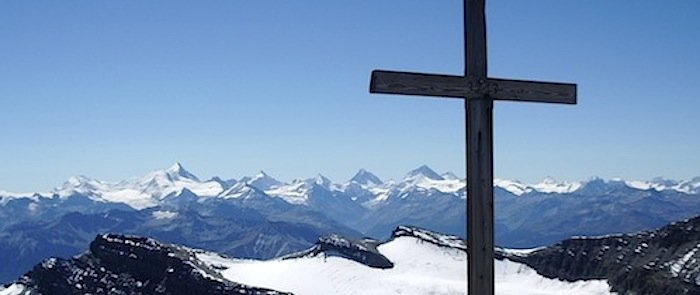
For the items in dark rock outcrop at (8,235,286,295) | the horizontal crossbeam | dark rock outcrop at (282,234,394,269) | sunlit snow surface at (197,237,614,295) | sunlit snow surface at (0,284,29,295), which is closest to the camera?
the horizontal crossbeam

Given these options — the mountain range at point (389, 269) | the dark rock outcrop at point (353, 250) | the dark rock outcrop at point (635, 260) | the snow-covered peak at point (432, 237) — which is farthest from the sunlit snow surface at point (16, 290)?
the dark rock outcrop at point (635, 260)

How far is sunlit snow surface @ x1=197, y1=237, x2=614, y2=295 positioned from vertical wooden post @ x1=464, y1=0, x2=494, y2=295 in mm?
102286

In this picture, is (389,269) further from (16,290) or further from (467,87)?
(467,87)

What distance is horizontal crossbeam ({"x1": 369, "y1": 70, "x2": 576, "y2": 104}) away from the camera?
711 cm

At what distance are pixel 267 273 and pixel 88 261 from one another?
38.8 m

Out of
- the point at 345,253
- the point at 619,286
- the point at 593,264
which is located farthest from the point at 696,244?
the point at 345,253

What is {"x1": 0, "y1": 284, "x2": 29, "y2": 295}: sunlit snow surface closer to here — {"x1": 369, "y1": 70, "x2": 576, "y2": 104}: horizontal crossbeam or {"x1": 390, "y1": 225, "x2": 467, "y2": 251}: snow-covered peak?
{"x1": 390, "y1": 225, "x2": 467, "y2": 251}: snow-covered peak

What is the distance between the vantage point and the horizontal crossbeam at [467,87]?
23.3ft

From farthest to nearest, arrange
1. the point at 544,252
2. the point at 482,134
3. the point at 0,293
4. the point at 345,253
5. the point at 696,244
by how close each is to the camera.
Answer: the point at 0,293, the point at 345,253, the point at 544,252, the point at 696,244, the point at 482,134

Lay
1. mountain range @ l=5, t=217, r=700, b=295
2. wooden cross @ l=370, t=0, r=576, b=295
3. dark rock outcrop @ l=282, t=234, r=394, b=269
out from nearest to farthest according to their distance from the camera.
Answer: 1. wooden cross @ l=370, t=0, r=576, b=295
2. mountain range @ l=5, t=217, r=700, b=295
3. dark rock outcrop @ l=282, t=234, r=394, b=269

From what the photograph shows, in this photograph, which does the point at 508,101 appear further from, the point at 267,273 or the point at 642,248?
the point at 267,273

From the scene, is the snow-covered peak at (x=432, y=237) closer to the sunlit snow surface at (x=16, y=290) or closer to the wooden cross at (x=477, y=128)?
the sunlit snow surface at (x=16, y=290)

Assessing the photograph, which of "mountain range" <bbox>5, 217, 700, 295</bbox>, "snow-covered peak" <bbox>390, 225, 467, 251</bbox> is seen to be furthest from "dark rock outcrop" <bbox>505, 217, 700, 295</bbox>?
"snow-covered peak" <bbox>390, 225, 467, 251</bbox>

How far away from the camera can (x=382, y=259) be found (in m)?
138
